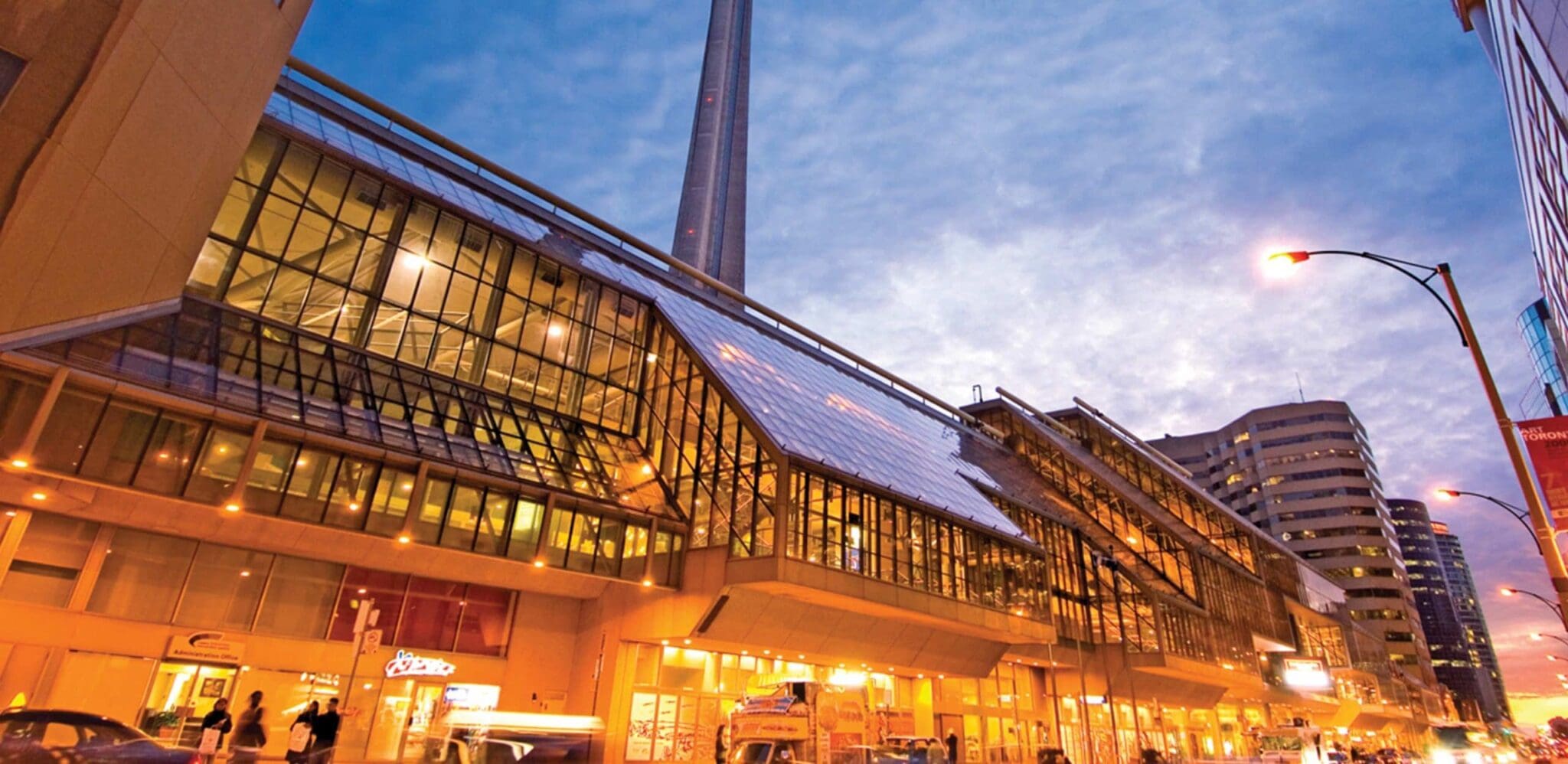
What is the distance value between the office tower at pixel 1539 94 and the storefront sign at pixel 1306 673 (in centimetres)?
3762

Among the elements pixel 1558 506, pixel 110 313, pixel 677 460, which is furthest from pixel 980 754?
pixel 110 313

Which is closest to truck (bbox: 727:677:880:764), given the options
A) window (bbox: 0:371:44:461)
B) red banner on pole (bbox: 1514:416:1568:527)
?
red banner on pole (bbox: 1514:416:1568:527)

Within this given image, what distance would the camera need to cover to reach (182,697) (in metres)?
22.3

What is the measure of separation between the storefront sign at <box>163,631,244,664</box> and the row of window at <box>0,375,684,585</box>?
5546 millimetres

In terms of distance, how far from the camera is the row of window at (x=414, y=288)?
26734 mm

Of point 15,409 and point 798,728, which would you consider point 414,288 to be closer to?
point 15,409

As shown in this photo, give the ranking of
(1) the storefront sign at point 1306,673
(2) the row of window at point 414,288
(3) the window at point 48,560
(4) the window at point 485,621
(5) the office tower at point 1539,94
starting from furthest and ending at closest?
(1) the storefront sign at point 1306,673 < (4) the window at point 485,621 < (2) the row of window at point 414,288 < (3) the window at point 48,560 < (5) the office tower at point 1539,94

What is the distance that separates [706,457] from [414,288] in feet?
43.8

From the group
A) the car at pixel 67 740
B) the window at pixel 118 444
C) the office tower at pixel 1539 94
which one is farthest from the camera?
the window at pixel 118 444

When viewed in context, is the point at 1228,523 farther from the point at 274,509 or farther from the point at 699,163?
the point at 699,163

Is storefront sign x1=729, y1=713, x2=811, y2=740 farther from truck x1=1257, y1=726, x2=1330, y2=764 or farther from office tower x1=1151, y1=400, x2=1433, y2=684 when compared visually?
office tower x1=1151, y1=400, x2=1433, y2=684

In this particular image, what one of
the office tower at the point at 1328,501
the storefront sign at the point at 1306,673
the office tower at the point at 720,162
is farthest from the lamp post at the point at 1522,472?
the office tower at the point at 1328,501

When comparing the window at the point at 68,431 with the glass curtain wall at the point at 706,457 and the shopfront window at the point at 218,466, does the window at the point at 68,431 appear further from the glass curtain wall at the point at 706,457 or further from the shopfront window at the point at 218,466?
the glass curtain wall at the point at 706,457

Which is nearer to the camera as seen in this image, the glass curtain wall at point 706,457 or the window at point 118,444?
the window at point 118,444
